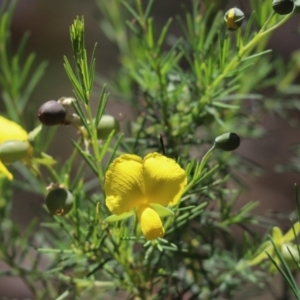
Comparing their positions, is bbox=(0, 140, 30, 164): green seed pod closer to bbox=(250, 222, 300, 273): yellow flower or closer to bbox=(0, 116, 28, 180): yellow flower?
bbox=(0, 116, 28, 180): yellow flower

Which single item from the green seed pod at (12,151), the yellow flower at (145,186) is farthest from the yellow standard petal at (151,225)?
the green seed pod at (12,151)

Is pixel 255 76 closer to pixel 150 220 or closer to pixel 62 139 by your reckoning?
A: pixel 150 220

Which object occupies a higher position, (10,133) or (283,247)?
(10,133)

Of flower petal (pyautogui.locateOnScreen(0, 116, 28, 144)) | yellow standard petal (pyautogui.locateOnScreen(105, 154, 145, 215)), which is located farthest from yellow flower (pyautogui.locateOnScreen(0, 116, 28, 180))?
yellow standard petal (pyautogui.locateOnScreen(105, 154, 145, 215))

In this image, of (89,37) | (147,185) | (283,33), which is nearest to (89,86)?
(147,185)

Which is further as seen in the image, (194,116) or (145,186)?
(194,116)

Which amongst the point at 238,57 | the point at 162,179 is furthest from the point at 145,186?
the point at 238,57

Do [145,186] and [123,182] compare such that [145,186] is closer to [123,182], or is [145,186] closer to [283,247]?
[123,182]
